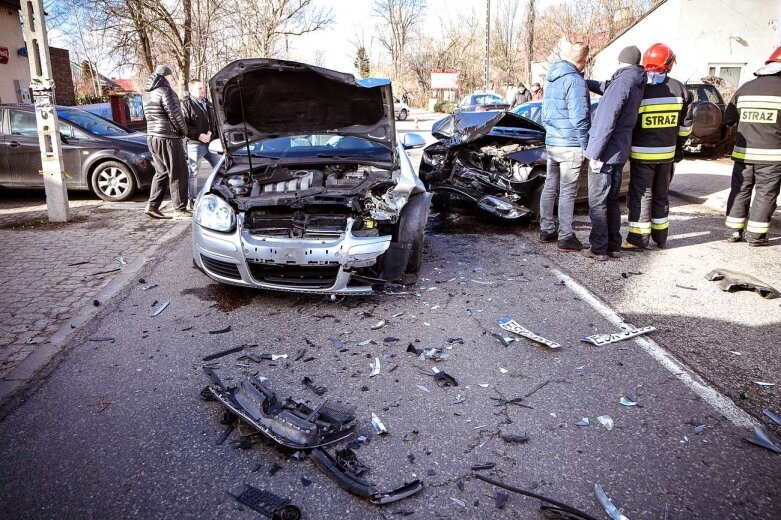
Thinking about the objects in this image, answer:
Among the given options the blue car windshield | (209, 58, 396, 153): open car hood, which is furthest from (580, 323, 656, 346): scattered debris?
(209, 58, 396, 153): open car hood

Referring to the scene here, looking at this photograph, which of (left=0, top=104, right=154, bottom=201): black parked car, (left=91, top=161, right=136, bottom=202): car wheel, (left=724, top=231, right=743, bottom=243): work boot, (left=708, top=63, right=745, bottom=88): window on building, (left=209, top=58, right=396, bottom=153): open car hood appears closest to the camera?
(left=209, top=58, right=396, bottom=153): open car hood

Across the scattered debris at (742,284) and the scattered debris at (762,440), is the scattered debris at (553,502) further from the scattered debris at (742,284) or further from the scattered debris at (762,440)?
the scattered debris at (742,284)

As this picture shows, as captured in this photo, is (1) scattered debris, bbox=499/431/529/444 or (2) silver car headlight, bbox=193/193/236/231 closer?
(1) scattered debris, bbox=499/431/529/444

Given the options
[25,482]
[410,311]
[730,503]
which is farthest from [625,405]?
[25,482]

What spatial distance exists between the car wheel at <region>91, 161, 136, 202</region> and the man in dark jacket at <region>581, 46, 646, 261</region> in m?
7.56

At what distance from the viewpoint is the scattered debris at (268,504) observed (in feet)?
7.20

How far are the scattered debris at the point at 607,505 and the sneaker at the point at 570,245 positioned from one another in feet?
12.9

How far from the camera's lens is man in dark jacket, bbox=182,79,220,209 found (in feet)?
26.0

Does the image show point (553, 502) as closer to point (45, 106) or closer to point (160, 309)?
point (160, 309)

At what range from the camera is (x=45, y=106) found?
7215 millimetres

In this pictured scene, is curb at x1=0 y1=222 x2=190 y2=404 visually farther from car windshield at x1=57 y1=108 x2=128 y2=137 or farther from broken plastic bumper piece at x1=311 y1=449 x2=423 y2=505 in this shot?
car windshield at x1=57 y1=108 x2=128 y2=137

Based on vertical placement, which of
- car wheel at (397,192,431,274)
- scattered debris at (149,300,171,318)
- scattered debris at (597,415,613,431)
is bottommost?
scattered debris at (597,415,613,431)

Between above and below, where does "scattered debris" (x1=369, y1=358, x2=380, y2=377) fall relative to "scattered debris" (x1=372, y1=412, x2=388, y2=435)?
above

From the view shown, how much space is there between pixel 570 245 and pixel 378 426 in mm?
3958
